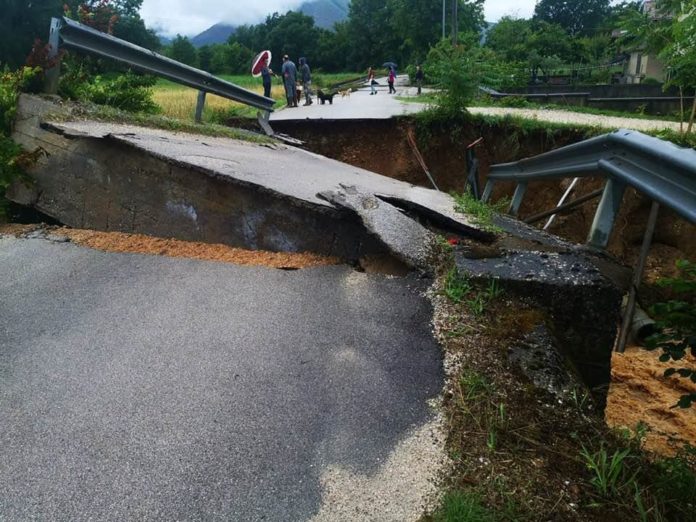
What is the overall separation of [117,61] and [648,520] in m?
7.54

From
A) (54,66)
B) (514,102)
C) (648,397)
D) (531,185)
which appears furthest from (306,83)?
(648,397)

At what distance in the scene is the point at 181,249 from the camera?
14.0ft

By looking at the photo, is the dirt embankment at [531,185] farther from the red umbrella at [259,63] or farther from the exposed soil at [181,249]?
the red umbrella at [259,63]

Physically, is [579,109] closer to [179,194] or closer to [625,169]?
[625,169]

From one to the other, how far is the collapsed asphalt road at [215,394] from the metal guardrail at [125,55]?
12.7ft

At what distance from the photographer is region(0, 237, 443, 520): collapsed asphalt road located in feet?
6.16

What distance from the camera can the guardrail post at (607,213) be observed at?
3.65 metres

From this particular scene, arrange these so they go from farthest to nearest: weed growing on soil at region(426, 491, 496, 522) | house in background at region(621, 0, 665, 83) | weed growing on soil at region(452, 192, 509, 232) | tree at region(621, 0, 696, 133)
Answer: house in background at region(621, 0, 665, 83) → tree at region(621, 0, 696, 133) → weed growing on soil at region(452, 192, 509, 232) → weed growing on soil at region(426, 491, 496, 522)

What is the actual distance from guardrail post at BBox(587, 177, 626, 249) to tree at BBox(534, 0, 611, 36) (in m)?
102

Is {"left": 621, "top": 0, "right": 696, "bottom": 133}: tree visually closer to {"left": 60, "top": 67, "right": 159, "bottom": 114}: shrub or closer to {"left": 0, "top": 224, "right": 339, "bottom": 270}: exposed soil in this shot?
{"left": 0, "top": 224, "right": 339, "bottom": 270}: exposed soil

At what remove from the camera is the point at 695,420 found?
17.7 ft

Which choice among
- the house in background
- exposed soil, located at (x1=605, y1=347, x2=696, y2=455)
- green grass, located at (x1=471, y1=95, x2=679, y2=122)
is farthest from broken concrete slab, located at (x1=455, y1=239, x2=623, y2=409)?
the house in background

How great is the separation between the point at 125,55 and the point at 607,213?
6381mm

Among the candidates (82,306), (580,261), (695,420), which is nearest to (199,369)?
(82,306)
